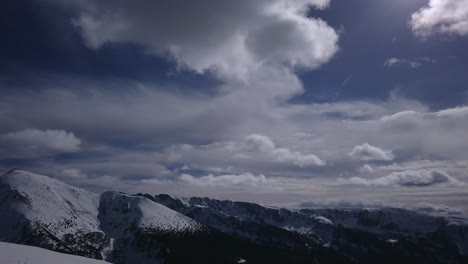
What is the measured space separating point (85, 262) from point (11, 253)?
11519 mm

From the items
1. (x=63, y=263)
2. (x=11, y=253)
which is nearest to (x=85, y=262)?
(x=63, y=263)

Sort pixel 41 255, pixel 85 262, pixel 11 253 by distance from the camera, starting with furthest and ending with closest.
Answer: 1. pixel 85 262
2. pixel 41 255
3. pixel 11 253

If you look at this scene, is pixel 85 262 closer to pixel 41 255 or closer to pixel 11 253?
pixel 41 255

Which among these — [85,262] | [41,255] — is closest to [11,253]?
[41,255]

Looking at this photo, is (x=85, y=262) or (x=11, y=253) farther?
(x=85, y=262)

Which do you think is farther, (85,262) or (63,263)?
(85,262)

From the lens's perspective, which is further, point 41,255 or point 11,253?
point 41,255

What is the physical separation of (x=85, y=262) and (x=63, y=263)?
6.21m

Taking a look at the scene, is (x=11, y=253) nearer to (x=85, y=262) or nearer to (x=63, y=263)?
(x=63, y=263)

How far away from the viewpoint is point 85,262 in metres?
54.8

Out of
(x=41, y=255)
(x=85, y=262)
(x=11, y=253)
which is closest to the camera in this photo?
(x=11, y=253)

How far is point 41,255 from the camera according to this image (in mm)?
Answer: 50938

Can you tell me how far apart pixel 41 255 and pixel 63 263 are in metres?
5.06
